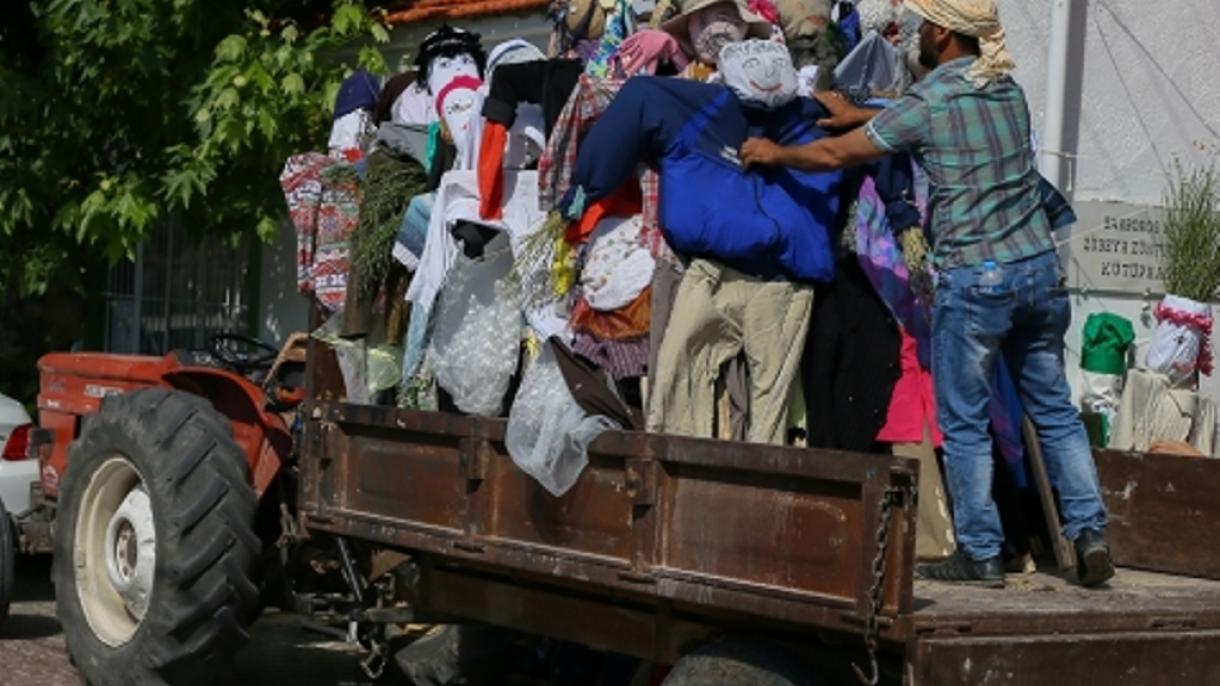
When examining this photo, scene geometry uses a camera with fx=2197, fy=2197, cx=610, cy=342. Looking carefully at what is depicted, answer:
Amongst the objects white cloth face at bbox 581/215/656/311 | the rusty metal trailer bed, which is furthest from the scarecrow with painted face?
the rusty metal trailer bed

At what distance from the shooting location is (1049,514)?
688 cm

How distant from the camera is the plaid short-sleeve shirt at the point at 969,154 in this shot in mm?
6312

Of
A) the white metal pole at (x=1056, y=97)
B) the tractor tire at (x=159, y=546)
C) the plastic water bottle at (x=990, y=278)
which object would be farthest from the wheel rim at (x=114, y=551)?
the white metal pole at (x=1056, y=97)

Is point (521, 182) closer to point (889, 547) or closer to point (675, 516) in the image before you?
point (675, 516)

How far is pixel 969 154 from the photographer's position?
249 inches

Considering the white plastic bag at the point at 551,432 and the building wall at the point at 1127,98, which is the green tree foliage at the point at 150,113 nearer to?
the building wall at the point at 1127,98

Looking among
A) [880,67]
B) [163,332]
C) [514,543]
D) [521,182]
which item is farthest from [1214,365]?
[163,332]

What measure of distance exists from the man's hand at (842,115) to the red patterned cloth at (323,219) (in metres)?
2.13

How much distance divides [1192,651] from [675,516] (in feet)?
4.62

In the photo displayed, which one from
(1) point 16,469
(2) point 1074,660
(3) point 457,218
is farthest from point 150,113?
(2) point 1074,660

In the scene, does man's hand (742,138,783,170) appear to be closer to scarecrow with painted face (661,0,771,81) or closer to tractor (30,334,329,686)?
scarecrow with painted face (661,0,771,81)

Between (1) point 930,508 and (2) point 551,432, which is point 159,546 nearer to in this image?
(2) point 551,432

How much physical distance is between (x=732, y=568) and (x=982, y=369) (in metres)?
1.10

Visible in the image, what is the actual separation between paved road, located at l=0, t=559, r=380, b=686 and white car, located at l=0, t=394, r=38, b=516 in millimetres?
563
